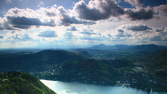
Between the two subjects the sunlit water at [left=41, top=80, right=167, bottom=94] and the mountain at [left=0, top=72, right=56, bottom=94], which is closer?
the mountain at [left=0, top=72, right=56, bottom=94]

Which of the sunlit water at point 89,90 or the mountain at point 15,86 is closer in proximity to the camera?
the mountain at point 15,86

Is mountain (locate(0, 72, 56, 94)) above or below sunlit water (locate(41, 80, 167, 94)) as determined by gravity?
above

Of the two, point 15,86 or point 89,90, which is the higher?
point 15,86

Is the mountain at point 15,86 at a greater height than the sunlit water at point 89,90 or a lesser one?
greater

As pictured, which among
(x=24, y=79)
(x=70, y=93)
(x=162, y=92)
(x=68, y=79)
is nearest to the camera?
(x=24, y=79)

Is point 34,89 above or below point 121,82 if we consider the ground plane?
above

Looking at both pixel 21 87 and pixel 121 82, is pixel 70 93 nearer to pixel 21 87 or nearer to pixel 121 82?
pixel 21 87

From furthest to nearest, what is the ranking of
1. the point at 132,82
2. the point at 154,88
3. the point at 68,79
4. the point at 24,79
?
1. the point at 68,79
2. the point at 132,82
3. the point at 154,88
4. the point at 24,79

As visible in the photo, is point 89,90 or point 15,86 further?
point 89,90

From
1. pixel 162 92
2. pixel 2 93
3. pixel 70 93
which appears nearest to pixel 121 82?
pixel 162 92

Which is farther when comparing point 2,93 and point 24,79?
point 24,79
